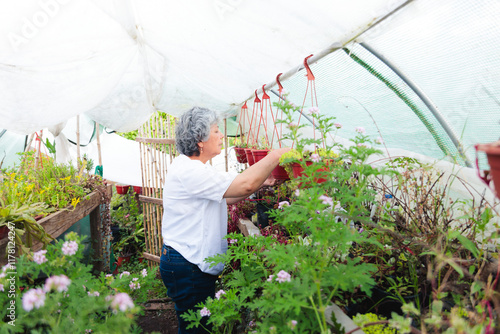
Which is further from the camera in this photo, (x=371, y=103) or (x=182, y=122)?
(x=182, y=122)

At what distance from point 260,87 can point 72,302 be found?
2.23m

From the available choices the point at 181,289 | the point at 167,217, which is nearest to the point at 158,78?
the point at 167,217

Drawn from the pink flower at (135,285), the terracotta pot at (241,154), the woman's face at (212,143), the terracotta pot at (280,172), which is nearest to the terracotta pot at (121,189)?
the terracotta pot at (241,154)

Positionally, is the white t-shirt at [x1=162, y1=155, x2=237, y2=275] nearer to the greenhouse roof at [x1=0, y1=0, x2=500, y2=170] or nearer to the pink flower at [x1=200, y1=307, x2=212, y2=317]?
the pink flower at [x1=200, y1=307, x2=212, y2=317]

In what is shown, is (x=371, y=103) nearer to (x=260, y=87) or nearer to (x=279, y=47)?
(x=279, y=47)

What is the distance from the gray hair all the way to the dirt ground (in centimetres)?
234

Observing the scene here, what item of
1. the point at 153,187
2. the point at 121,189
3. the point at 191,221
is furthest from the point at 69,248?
the point at 121,189

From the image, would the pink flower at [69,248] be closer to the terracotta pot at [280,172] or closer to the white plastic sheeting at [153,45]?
the terracotta pot at [280,172]

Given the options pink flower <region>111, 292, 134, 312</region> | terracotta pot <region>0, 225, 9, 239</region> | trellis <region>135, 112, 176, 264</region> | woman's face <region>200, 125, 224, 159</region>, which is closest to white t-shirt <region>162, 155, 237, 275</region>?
woman's face <region>200, 125, 224, 159</region>

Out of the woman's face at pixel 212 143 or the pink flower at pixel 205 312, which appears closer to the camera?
the pink flower at pixel 205 312

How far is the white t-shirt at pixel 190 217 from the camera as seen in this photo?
7.49 feet

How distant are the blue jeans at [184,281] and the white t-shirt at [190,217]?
54 mm

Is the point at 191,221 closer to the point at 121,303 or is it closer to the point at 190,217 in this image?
the point at 190,217

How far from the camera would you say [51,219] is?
8.03ft
